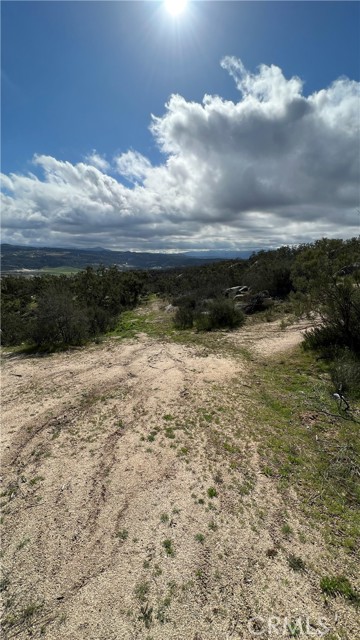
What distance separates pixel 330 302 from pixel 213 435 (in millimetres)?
9308

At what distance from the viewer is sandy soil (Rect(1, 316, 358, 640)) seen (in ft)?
14.2

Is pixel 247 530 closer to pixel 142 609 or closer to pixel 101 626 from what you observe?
pixel 142 609

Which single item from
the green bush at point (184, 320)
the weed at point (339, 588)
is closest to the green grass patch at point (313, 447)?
the weed at point (339, 588)

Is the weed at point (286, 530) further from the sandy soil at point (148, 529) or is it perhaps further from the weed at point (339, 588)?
the weed at point (339, 588)

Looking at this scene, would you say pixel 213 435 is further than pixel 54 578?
Yes

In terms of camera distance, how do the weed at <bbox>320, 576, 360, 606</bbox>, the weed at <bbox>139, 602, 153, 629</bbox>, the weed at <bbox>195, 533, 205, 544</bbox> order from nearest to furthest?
the weed at <bbox>139, 602, 153, 629</bbox> < the weed at <bbox>320, 576, 360, 606</bbox> < the weed at <bbox>195, 533, 205, 544</bbox>

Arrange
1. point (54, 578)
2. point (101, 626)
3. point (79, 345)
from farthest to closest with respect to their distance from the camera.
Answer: point (79, 345) < point (54, 578) < point (101, 626)

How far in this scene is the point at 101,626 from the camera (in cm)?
426

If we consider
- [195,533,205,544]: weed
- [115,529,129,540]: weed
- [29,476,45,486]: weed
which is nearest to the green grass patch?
[195,533,205,544]: weed

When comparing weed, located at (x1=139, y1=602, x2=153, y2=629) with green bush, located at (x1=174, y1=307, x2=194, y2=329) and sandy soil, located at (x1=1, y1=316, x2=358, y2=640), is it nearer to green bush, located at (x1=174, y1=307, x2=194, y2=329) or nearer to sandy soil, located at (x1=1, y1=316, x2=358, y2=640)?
sandy soil, located at (x1=1, y1=316, x2=358, y2=640)

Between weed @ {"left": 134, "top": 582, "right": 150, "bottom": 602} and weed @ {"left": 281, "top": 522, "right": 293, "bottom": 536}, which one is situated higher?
weed @ {"left": 281, "top": 522, "right": 293, "bottom": 536}

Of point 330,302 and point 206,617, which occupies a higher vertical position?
point 330,302

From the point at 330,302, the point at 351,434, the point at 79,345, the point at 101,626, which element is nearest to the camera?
the point at 101,626

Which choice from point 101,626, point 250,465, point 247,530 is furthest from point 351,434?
point 101,626
